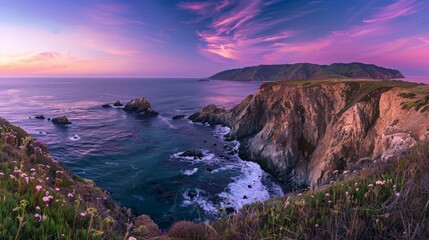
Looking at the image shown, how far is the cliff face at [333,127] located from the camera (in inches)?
968

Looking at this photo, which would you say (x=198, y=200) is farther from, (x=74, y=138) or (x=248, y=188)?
(x=74, y=138)

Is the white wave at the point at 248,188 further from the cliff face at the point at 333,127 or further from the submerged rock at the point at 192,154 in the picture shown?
the submerged rock at the point at 192,154

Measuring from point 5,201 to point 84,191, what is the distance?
13.6 feet

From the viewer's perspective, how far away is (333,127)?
34344mm

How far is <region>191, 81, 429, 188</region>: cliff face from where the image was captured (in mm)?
24578

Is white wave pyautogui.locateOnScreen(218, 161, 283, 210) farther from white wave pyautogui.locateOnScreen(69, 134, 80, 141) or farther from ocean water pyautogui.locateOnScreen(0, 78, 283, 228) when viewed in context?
white wave pyautogui.locateOnScreen(69, 134, 80, 141)

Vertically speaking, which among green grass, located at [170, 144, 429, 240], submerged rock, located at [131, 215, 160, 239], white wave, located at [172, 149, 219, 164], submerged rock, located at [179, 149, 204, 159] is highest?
green grass, located at [170, 144, 429, 240]

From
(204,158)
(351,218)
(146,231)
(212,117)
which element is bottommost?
(204,158)

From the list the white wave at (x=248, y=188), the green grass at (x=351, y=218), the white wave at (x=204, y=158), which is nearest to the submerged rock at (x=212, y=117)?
the white wave at (x=204, y=158)

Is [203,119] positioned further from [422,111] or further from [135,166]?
[422,111]

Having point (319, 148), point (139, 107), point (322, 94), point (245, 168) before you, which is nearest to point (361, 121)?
point (319, 148)

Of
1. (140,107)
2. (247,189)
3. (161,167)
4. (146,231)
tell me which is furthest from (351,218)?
(140,107)

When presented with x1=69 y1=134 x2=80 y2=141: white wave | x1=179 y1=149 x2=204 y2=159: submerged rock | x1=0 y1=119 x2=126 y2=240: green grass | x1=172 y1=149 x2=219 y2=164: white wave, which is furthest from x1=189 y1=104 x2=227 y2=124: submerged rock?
x1=0 y1=119 x2=126 y2=240: green grass

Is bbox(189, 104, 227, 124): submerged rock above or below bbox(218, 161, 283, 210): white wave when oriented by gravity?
above
